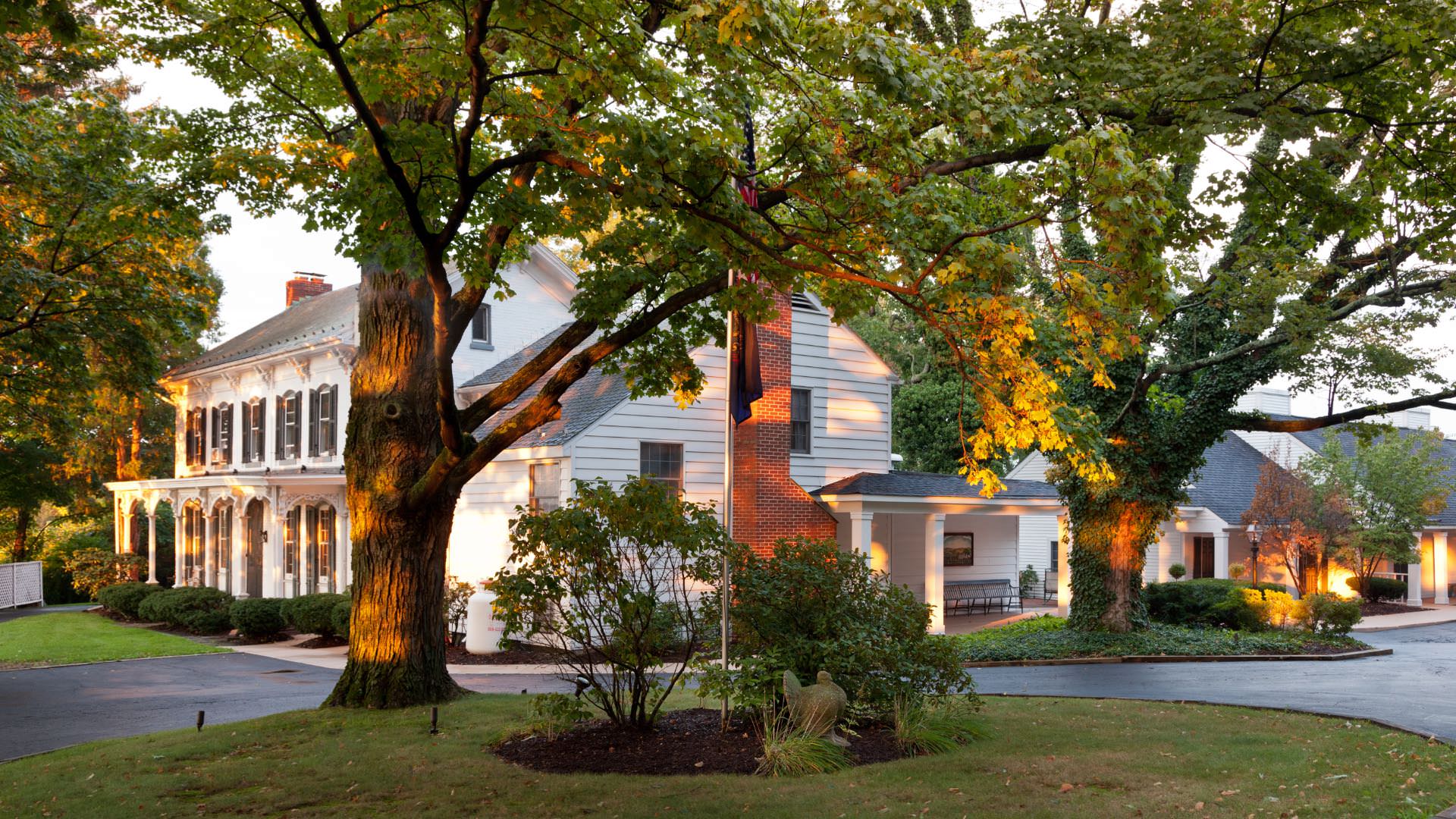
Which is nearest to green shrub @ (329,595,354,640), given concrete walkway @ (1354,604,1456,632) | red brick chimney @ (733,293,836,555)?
red brick chimney @ (733,293,836,555)

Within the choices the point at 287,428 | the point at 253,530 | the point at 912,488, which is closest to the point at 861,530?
the point at 912,488

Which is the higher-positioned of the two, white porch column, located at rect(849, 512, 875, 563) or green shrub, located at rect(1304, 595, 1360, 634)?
white porch column, located at rect(849, 512, 875, 563)

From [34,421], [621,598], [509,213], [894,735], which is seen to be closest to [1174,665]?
[894,735]

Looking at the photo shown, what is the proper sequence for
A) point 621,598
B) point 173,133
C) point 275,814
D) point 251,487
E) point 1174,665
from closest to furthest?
1. point 275,814
2. point 621,598
3. point 173,133
4. point 1174,665
5. point 251,487

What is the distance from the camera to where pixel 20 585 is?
36.2m

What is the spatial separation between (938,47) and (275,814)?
29.4 feet

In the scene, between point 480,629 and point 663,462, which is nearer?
point 480,629

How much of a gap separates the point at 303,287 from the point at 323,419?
38.8 ft

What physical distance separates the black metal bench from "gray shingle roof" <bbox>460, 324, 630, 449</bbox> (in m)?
12.0

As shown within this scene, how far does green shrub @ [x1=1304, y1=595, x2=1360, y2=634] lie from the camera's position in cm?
2238

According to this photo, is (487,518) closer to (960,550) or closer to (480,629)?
(480,629)

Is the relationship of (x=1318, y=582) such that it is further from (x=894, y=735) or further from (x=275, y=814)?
(x=275, y=814)

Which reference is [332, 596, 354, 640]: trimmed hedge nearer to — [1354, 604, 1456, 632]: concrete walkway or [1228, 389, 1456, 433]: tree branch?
[1228, 389, 1456, 433]: tree branch

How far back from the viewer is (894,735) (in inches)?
398
